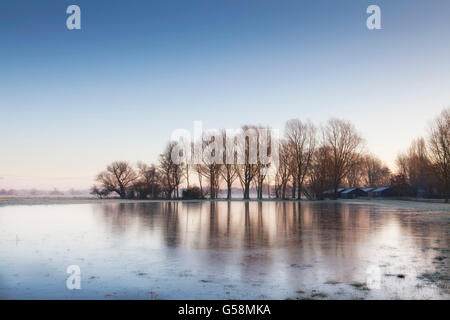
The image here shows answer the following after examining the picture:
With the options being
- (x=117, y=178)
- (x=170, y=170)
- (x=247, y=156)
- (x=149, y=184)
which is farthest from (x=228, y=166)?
(x=117, y=178)

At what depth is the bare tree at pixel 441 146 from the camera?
2281 inches

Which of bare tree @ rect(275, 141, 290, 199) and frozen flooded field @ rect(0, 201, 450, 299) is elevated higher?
bare tree @ rect(275, 141, 290, 199)

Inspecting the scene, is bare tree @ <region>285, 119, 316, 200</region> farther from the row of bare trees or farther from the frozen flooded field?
the frozen flooded field

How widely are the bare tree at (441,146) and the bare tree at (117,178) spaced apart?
65776mm

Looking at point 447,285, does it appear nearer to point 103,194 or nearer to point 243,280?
point 243,280

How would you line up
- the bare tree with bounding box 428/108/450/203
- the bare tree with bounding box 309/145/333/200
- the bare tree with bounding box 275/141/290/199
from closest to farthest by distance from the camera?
the bare tree with bounding box 428/108/450/203 < the bare tree with bounding box 275/141/290/199 < the bare tree with bounding box 309/145/333/200

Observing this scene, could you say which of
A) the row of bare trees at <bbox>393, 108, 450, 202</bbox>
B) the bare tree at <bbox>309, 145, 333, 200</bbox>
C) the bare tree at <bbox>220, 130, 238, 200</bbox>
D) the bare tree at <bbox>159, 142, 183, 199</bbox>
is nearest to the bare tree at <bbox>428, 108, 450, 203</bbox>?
the row of bare trees at <bbox>393, 108, 450, 202</bbox>

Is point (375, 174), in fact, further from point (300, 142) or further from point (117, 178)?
point (117, 178)

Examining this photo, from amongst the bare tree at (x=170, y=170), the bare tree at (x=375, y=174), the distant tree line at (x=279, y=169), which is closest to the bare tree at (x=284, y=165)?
the distant tree line at (x=279, y=169)

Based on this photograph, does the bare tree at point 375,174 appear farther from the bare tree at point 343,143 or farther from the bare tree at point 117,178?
the bare tree at point 117,178

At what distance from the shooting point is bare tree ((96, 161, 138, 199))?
292 ft

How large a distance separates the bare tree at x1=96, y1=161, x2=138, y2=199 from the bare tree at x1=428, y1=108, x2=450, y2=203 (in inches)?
2590

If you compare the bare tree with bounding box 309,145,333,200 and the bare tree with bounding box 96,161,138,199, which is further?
the bare tree with bounding box 96,161,138,199

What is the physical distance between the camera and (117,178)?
3531 inches
